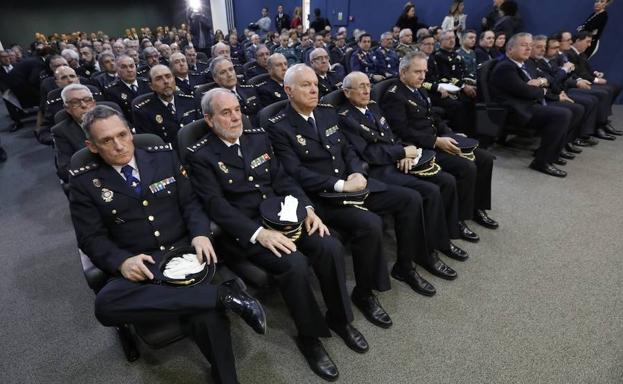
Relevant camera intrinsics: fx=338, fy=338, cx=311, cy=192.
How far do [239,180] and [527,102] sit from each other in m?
3.11

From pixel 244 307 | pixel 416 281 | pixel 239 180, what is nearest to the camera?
pixel 244 307

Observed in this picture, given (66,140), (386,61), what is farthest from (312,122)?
(386,61)

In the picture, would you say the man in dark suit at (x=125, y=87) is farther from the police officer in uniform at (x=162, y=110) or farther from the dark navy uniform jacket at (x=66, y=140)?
the dark navy uniform jacket at (x=66, y=140)

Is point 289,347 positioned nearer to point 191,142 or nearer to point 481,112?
point 191,142

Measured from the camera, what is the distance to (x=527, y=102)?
3.38 meters

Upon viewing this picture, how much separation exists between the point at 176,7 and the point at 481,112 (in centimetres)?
1616

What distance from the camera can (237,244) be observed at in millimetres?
1659

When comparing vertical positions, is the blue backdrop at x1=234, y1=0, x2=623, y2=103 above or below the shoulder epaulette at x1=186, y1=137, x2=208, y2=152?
above

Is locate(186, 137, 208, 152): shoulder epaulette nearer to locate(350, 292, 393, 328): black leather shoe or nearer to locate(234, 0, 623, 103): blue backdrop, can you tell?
locate(350, 292, 393, 328): black leather shoe

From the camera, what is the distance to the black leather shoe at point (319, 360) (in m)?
1.54

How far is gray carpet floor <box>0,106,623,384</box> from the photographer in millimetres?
1583

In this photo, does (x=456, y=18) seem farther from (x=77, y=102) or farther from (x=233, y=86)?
(x=77, y=102)

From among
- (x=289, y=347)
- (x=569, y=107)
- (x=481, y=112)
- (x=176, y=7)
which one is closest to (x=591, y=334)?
(x=289, y=347)

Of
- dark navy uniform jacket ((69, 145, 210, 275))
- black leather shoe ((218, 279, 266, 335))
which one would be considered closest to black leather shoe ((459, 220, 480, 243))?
black leather shoe ((218, 279, 266, 335))
